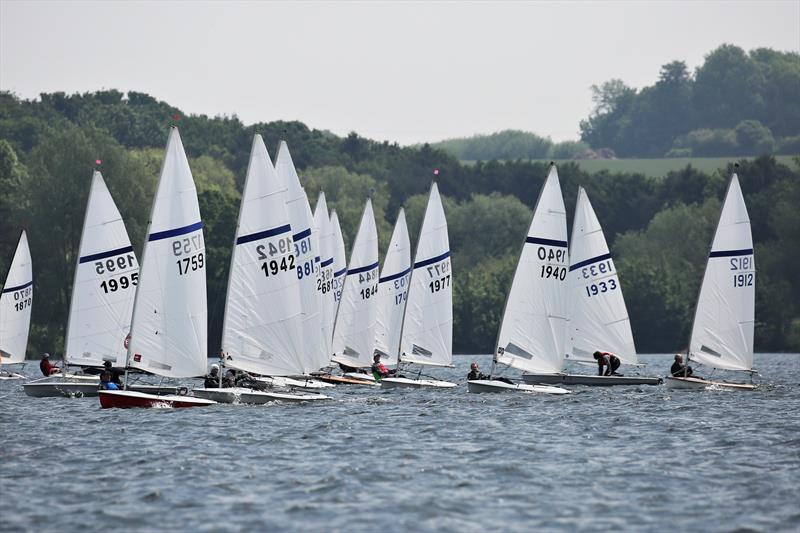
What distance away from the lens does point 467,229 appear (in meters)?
126

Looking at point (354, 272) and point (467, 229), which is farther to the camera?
point (467, 229)

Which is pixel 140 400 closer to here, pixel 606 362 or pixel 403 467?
pixel 403 467

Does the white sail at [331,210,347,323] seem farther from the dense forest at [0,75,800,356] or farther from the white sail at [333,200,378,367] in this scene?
the dense forest at [0,75,800,356]

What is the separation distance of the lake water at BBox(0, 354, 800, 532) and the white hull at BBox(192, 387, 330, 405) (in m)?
0.31

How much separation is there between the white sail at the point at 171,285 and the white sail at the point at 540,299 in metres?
11.7

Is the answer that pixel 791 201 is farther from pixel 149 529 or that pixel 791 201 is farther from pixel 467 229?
pixel 149 529

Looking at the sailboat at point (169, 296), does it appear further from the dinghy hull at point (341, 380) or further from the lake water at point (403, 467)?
the dinghy hull at point (341, 380)

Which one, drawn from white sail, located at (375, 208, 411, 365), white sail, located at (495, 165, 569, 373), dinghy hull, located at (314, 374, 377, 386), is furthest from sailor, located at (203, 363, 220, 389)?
white sail, located at (375, 208, 411, 365)

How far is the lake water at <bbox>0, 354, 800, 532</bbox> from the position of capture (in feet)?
71.4

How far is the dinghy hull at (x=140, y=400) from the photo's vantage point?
119 feet

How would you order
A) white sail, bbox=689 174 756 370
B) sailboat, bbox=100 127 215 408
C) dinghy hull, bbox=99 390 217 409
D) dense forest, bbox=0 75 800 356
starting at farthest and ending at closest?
dense forest, bbox=0 75 800 356, white sail, bbox=689 174 756 370, sailboat, bbox=100 127 215 408, dinghy hull, bbox=99 390 217 409

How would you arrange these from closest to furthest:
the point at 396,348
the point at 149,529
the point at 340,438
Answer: the point at 149,529 → the point at 340,438 → the point at 396,348

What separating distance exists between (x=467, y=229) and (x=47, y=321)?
47294 mm

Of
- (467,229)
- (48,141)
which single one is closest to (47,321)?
(48,141)
